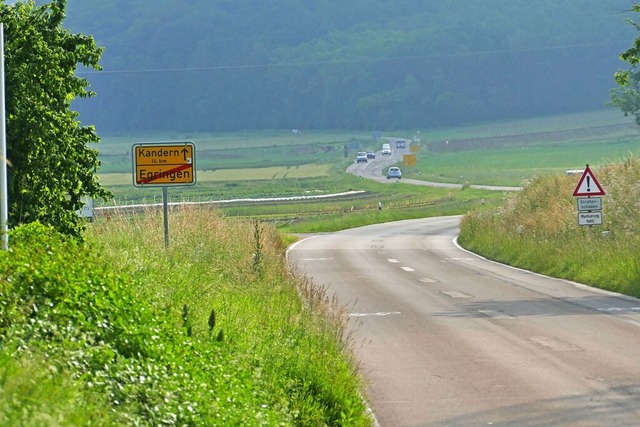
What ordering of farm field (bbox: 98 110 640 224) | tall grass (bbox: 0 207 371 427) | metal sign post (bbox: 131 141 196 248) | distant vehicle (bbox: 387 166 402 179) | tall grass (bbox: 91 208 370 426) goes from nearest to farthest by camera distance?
tall grass (bbox: 0 207 371 427)
tall grass (bbox: 91 208 370 426)
metal sign post (bbox: 131 141 196 248)
farm field (bbox: 98 110 640 224)
distant vehicle (bbox: 387 166 402 179)

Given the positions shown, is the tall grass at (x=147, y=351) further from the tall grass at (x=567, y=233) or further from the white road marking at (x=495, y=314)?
the tall grass at (x=567, y=233)

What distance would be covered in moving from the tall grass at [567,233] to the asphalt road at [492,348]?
622mm

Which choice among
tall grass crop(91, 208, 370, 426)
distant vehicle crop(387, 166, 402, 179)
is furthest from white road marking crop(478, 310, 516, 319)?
distant vehicle crop(387, 166, 402, 179)

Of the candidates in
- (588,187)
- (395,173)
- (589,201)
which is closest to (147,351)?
(588,187)

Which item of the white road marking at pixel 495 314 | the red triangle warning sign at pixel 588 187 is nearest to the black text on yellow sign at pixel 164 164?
the white road marking at pixel 495 314

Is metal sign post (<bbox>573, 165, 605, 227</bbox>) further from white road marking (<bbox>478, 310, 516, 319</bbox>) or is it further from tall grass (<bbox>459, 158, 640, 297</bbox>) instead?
white road marking (<bbox>478, 310, 516, 319</bbox>)

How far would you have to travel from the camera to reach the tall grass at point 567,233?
87.7ft

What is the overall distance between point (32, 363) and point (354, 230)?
56.1 m

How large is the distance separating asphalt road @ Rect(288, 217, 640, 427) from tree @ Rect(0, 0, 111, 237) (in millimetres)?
3779

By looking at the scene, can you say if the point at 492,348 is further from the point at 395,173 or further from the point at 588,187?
the point at 395,173

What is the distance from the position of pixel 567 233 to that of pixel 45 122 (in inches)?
867

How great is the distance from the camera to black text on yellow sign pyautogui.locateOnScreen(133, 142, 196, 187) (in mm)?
21047

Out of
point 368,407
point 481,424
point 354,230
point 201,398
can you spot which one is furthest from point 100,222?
point 354,230

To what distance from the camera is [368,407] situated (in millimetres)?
12352
